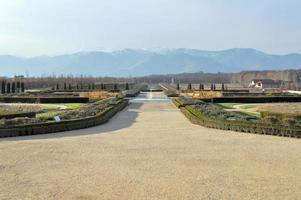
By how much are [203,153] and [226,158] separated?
77 centimetres

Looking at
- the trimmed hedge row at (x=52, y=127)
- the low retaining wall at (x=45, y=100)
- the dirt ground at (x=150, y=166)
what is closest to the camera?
the dirt ground at (x=150, y=166)

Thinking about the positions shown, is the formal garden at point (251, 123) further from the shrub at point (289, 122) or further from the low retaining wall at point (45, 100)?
the low retaining wall at point (45, 100)

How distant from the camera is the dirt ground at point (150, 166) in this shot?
7.39 m

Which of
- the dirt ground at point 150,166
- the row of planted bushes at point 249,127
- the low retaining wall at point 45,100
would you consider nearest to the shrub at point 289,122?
the row of planted bushes at point 249,127

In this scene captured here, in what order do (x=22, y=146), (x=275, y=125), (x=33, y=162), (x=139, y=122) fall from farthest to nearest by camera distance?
(x=139, y=122) < (x=275, y=125) < (x=22, y=146) < (x=33, y=162)

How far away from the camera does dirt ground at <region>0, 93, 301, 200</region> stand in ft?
24.3

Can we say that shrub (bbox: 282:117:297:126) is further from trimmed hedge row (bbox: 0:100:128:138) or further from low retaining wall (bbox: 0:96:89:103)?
low retaining wall (bbox: 0:96:89:103)

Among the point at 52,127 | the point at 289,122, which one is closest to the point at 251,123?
the point at 289,122

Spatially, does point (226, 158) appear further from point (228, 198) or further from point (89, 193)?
point (89, 193)

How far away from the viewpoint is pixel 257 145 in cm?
1205

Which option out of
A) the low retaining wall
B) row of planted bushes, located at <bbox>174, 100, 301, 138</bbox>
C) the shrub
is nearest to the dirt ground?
row of planted bushes, located at <bbox>174, 100, 301, 138</bbox>

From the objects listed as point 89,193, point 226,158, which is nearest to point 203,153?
point 226,158

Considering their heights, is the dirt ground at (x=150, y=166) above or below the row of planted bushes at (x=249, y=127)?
below

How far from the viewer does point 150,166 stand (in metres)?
9.29
